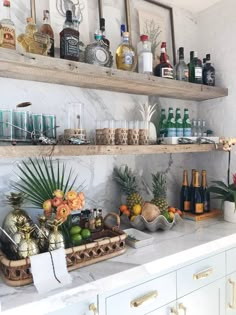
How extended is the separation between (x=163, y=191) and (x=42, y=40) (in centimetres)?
116

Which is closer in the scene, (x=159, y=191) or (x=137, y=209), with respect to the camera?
(x=137, y=209)

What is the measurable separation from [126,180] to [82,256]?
0.64m

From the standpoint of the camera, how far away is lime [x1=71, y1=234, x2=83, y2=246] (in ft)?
3.94

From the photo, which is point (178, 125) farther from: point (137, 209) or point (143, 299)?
point (143, 299)

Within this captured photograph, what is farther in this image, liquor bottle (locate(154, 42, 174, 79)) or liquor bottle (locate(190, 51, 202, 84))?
liquor bottle (locate(190, 51, 202, 84))

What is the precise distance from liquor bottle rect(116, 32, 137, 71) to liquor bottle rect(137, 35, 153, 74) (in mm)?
39

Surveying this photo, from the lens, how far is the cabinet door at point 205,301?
50.9 inches

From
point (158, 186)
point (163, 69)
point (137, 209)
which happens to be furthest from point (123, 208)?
point (163, 69)

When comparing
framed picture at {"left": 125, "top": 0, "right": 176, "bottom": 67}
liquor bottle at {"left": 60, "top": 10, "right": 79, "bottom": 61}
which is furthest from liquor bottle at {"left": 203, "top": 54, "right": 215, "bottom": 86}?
liquor bottle at {"left": 60, "top": 10, "right": 79, "bottom": 61}

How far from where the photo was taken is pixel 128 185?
1.67 meters

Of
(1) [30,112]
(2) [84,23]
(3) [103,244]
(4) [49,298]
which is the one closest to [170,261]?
(3) [103,244]

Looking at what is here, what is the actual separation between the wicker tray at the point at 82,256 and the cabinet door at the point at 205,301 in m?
0.41

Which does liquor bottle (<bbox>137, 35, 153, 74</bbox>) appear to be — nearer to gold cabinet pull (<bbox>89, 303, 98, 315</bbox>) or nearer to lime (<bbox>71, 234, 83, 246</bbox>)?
lime (<bbox>71, 234, 83, 246</bbox>)

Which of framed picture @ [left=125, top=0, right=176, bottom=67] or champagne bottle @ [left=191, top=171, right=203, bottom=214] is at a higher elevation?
framed picture @ [left=125, top=0, right=176, bottom=67]
